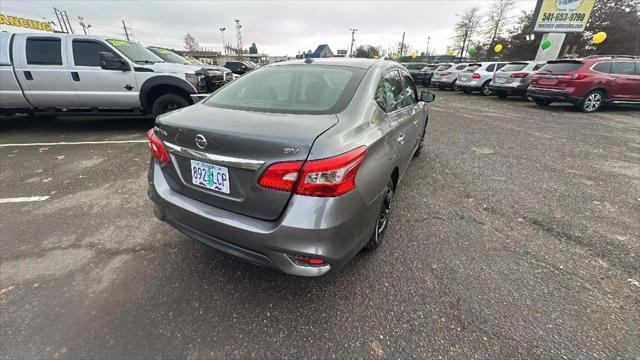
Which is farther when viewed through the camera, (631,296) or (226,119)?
(631,296)

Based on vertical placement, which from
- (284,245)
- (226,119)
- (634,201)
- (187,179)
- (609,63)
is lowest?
(634,201)

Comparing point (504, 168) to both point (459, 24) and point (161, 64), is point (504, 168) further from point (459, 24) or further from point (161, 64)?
point (459, 24)

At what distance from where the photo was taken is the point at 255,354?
1.57 metres

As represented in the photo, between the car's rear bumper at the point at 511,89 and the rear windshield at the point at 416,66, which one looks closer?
the car's rear bumper at the point at 511,89

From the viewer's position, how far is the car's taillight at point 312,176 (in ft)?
4.74

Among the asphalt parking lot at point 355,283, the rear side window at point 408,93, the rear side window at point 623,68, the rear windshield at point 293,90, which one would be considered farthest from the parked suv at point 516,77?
the rear windshield at point 293,90

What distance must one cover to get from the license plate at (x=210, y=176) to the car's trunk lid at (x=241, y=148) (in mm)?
23

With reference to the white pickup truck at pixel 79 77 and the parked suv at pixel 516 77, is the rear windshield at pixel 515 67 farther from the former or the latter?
the white pickup truck at pixel 79 77

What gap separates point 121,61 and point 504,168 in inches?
277

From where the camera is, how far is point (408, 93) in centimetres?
327

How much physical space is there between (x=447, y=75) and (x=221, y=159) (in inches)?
Answer: 714

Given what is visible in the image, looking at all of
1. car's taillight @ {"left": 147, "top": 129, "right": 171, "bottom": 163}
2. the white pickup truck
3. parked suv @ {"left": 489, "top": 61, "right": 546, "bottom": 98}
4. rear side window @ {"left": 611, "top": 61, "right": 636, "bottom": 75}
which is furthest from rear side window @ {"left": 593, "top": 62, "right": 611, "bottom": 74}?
car's taillight @ {"left": 147, "top": 129, "right": 171, "bottom": 163}

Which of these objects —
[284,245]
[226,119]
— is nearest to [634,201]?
[284,245]

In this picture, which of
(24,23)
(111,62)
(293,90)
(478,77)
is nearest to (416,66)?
(478,77)
